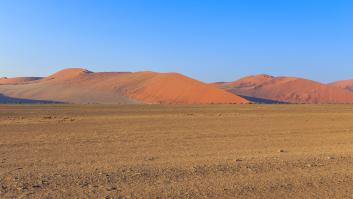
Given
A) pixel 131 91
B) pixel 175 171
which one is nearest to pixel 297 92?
pixel 131 91

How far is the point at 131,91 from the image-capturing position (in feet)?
331

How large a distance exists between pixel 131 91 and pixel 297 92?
4793 centimetres

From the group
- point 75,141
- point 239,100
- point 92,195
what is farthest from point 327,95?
point 92,195

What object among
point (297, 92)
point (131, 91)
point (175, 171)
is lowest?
point (175, 171)

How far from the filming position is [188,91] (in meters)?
94.5

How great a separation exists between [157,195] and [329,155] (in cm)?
624

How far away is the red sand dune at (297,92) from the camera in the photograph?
115 meters

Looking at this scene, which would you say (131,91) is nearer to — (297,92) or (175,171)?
(297,92)

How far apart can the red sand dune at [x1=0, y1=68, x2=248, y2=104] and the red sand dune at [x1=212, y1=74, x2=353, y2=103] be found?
2757 cm

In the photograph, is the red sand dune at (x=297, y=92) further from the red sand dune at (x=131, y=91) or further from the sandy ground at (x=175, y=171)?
the sandy ground at (x=175, y=171)

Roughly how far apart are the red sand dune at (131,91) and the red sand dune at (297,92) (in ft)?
90.4

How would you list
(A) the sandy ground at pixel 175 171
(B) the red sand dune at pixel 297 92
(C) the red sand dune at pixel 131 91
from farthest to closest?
(B) the red sand dune at pixel 297 92
(C) the red sand dune at pixel 131 91
(A) the sandy ground at pixel 175 171

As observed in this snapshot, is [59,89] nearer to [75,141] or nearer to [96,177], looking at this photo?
[75,141]

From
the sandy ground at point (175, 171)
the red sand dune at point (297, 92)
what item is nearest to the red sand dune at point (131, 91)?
the red sand dune at point (297, 92)
